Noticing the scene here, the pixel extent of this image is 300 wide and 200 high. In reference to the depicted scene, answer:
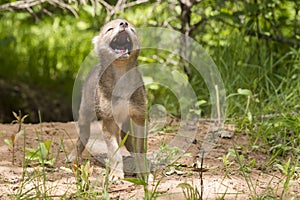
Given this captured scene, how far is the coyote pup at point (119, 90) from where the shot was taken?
4.13m

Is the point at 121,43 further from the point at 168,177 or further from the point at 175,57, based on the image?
the point at 175,57

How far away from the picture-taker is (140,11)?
7.04 metres

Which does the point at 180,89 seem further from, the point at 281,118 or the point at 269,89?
the point at 281,118

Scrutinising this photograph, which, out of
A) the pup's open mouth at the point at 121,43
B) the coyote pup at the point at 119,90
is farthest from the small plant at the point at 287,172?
the pup's open mouth at the point at 121,43

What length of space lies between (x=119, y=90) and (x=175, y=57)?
90.0 inches

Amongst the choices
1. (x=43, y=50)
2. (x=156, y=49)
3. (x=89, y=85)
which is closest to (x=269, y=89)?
(x=156, y=49)

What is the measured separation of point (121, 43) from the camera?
4309 millimetres

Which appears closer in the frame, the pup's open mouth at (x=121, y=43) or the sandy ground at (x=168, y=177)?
the sandy ground at (x=168, y=177)

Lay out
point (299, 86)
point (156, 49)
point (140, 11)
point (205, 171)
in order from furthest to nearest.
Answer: point (140, 11)
point (156, 49)
point (299, 86)
point (205, 171)

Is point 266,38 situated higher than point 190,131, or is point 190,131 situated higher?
point 266,38

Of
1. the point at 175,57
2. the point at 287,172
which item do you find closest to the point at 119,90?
the point at 287,172

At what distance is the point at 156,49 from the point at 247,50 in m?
1.18

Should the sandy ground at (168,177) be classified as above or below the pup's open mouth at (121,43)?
below

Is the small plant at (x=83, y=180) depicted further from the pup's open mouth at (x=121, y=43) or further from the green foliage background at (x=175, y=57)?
the green foliage background at (x=175, y=57)
